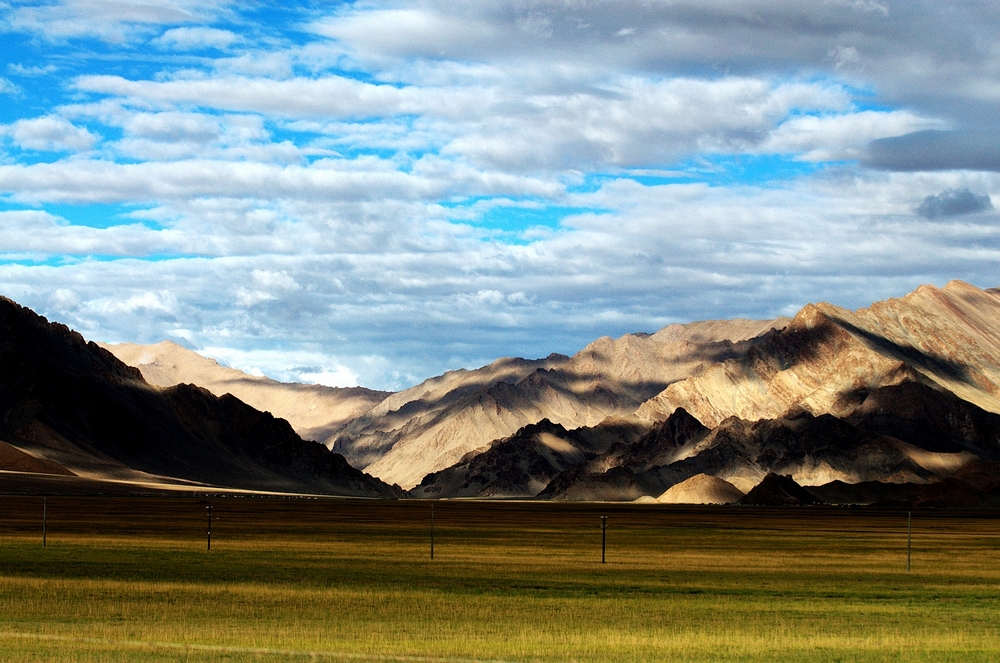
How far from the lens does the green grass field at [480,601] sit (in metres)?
26.3

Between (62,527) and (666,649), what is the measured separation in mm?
61588

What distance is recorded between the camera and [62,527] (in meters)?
79.1

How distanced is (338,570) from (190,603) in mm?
13438

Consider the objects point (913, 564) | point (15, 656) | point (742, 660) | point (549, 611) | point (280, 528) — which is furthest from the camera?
point (280, 528)

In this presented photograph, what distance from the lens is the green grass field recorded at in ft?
86.3

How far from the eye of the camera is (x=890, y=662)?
25062 millimetres

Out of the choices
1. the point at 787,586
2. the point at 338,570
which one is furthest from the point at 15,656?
the point at 787,586

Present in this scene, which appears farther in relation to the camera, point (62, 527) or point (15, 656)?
point (62, 527)

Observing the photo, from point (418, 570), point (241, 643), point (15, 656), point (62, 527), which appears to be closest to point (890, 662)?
point (241, 643)

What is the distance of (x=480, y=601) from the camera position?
3647 centimetres

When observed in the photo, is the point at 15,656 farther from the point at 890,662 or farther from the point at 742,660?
the point at 890,662

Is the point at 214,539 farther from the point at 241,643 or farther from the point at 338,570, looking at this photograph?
the point at 241,643

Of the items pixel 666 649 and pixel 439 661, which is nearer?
pixel 439 661

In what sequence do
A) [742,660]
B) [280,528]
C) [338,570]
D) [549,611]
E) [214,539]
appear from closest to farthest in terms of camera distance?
1. [742,660]
2. [549,611]
3. [338,570]
4. [214,539]
5. [280,528]
